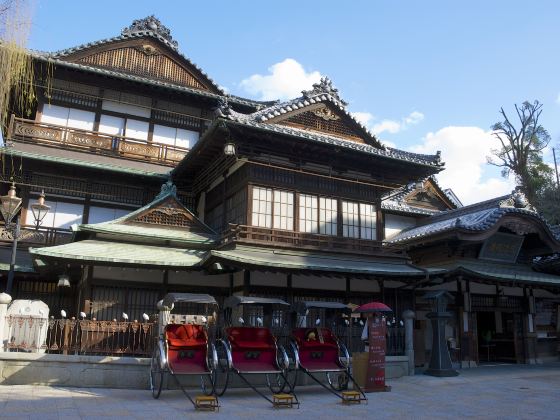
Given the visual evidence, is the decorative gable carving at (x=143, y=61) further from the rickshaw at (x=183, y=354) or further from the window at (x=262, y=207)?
the rickshaw at (x=183, y=354)

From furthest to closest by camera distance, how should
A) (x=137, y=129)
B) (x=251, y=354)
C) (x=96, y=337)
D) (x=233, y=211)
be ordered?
(x=137, y=129)
(x=233, y=211)
(x=96, y=337)
(x=251, y=354)

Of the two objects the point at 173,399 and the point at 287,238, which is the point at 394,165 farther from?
the point at 173,399

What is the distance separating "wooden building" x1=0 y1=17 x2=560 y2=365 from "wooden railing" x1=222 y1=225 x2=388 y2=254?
5 cm

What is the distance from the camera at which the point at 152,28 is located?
23.2 metres

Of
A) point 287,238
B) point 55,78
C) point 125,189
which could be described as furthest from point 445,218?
point 55,78

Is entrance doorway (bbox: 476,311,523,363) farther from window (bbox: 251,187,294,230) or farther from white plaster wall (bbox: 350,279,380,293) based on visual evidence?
window (bbox: 251,187,294,230)

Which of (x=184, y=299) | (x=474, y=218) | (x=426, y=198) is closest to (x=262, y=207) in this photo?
(x=184, y=299)

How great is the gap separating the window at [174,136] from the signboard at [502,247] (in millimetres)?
14055

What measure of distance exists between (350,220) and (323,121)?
12.8 feet

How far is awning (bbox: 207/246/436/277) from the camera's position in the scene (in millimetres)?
14156

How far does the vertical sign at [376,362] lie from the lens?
489 inches

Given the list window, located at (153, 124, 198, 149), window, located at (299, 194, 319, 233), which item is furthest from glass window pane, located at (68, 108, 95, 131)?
window, located at (299, 194, 319, 233)

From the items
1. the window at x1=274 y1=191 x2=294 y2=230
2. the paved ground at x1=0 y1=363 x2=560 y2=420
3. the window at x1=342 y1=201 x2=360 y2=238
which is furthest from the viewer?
the window at x1=342 y1=201 x2=360 y2=238

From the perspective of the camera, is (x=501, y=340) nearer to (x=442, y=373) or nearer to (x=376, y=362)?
(x=442, y=373)
